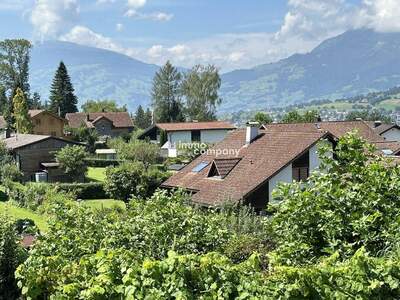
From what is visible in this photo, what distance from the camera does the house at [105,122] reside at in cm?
9556

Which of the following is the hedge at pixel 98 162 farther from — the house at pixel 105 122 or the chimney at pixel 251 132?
the chimney at pixel 251 132

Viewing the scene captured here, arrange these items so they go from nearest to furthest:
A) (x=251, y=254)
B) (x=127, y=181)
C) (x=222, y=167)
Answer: (x=251, y=254), (x=222, y=167), (x=127, y=181)

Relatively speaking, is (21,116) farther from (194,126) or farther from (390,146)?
(390,146)

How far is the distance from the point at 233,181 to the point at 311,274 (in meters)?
21.0

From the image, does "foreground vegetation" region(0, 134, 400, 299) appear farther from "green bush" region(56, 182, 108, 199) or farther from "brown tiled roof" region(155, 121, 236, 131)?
"brown tiled roof" region(155, 121, 236, 131)

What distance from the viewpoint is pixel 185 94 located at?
3893 inches

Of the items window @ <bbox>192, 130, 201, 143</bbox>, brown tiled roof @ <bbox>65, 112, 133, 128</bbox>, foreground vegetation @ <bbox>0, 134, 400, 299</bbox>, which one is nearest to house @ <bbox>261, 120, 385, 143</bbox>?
window @ <bbox>192, 130, 201, 143</bbox>

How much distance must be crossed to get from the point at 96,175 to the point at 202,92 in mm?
43476

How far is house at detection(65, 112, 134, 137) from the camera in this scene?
95562 millimetres

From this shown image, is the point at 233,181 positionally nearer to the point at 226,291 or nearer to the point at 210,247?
the point at 210,247

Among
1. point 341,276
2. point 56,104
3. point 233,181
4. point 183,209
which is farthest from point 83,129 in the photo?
point 341,276

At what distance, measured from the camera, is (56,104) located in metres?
102

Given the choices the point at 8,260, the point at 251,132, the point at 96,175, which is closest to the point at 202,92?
the point at 96,175

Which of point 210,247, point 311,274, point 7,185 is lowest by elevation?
point 7,185
